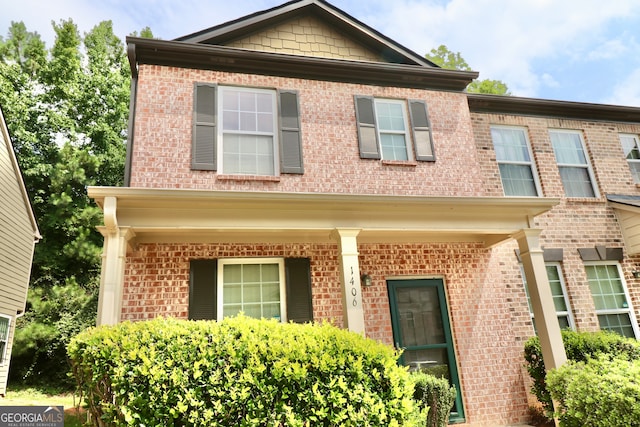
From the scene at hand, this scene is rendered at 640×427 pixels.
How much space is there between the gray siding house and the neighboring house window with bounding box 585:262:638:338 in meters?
13.8

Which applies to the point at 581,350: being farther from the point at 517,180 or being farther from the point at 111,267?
the point at 111,267

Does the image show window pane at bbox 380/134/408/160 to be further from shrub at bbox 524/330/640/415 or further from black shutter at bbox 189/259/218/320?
shrub at bbox 524/330/640/415

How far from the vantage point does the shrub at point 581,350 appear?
636 centimetres

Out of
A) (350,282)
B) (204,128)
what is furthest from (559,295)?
(204,128)

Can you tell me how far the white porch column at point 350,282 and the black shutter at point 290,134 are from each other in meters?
1.83

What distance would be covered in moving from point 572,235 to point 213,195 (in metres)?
7.05

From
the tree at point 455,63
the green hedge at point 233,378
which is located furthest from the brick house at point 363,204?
the tree at point 455,63

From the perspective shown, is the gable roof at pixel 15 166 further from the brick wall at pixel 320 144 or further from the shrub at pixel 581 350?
the shrub at pixel 581 350

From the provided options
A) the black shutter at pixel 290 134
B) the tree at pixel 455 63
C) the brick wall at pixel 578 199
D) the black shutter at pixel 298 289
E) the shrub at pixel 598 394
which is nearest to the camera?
the shrub at pixel 598 394

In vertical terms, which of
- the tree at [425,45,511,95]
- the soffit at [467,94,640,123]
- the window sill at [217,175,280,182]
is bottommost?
the window sill at [217,175,280,182]

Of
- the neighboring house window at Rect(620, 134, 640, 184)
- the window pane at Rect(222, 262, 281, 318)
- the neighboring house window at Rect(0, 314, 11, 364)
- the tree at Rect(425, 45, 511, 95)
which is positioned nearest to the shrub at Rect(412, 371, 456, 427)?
the window pane at Rect(222, 262, 281, 318)

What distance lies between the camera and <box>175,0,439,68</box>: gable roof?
8.06 metres

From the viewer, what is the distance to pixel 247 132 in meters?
7.20

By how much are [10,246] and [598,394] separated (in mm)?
13282
